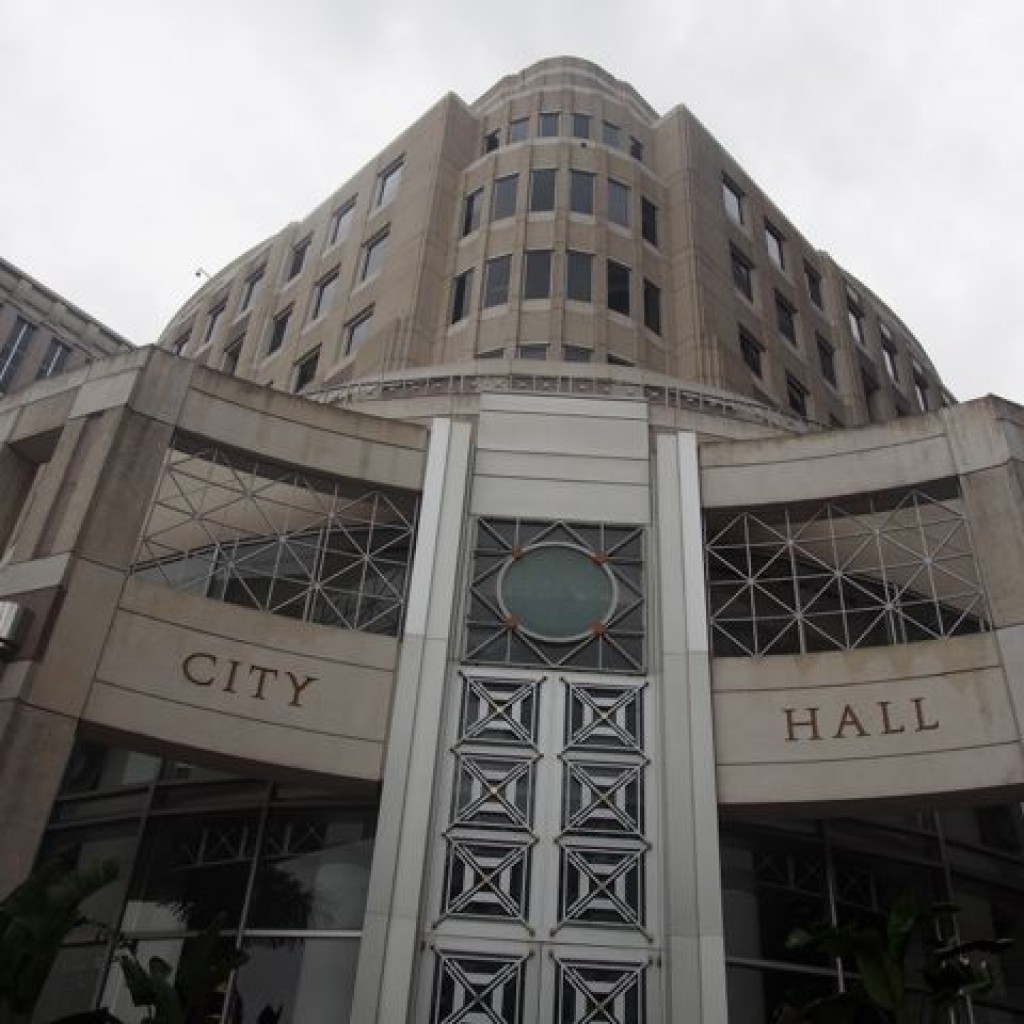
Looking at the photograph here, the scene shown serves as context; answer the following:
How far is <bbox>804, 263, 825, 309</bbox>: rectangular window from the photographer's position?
1608 inches

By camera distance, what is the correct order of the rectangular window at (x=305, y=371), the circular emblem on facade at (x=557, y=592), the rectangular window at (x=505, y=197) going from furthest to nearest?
the rectangular window at (x=305, y=371) → the rectangular window at (x=505, y=197) → the circular emblem on facade at (x=557, y=592)

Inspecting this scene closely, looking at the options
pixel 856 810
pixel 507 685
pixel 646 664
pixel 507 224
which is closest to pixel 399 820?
pixel 507 685

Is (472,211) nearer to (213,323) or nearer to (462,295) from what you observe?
(462,295)

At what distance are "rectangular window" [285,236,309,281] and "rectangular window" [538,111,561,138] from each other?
395 inches

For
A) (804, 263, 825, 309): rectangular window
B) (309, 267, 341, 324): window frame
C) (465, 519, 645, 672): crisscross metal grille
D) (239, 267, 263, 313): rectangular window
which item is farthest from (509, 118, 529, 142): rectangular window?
(465, 519, 645, 672): crisscross metal grille

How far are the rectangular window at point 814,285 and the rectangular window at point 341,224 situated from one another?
17.8m

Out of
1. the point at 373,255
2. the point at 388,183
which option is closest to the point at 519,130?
the point at 388,183

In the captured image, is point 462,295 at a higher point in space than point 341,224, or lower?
lower

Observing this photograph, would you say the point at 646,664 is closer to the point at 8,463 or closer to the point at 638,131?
the point at 8,463

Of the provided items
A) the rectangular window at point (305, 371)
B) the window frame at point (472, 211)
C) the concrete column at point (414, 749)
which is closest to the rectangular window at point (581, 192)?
the window frame at point (472, 211)

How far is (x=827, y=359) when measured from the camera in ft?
128

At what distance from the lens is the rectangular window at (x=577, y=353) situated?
29.8 meters

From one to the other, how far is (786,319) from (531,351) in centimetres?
1256

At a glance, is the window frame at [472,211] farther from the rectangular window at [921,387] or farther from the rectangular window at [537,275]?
the rectangular window at [921,387]
